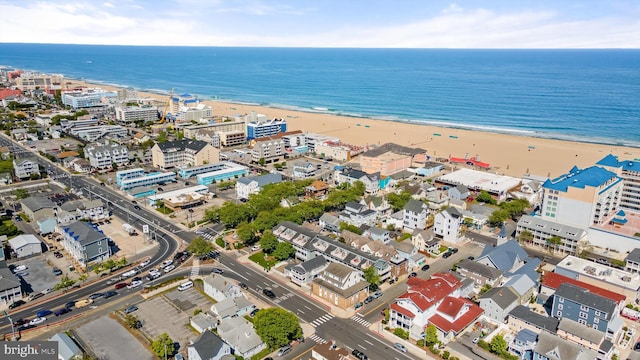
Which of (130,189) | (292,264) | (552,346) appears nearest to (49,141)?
(130,189)

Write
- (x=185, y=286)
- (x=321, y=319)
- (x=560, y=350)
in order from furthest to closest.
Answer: (x=185, y=286)
(x=321, y=319)
(x=560, y=350)

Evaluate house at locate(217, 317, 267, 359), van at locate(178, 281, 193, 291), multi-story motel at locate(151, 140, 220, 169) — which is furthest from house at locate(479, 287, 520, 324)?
multi-story motel at locate(151, 140, 220, 169)

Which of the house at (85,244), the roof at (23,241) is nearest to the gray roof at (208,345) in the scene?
the house at (85,244)

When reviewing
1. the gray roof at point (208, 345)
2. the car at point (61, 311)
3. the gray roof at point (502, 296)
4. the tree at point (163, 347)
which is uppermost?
the gray roof at point (502, 296)

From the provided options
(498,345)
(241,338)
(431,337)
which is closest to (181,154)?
(241,338)

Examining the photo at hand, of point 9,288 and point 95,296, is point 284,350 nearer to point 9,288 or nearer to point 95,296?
point 95,296

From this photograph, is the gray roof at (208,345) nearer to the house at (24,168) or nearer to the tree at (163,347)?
the tree at (163,347)
